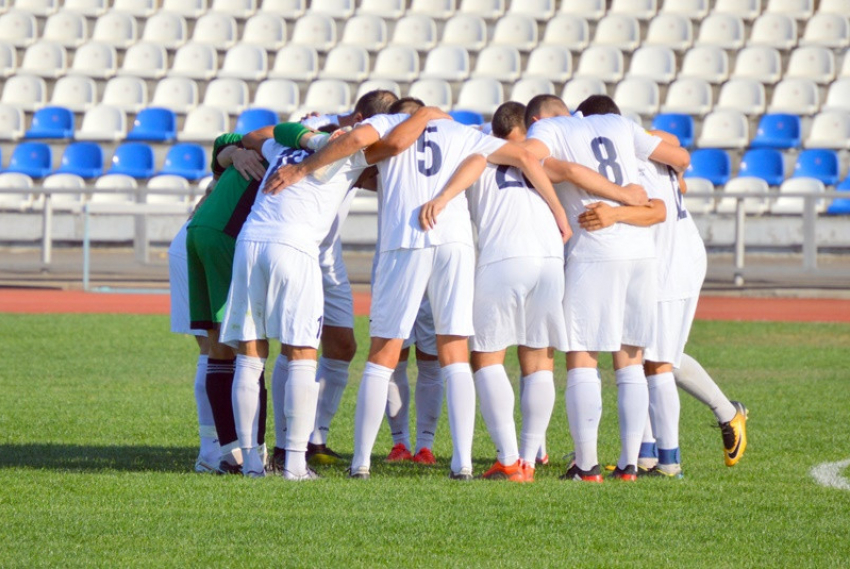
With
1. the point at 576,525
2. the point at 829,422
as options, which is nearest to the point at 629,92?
the point at 829,422

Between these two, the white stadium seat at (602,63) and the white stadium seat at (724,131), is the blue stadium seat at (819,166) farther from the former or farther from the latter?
the white stadium seat at (602,63)

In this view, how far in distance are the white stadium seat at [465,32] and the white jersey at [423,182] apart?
17.5m

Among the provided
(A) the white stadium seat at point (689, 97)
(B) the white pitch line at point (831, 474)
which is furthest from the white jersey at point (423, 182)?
(A) the white stadium seat at point (689, 97)

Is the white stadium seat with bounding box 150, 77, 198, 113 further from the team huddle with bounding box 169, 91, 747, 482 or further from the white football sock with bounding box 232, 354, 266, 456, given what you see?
the white football sock with bounding box 232, 354, 266, 456

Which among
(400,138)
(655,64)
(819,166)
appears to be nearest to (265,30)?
(655,64)

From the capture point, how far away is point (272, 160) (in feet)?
21.0

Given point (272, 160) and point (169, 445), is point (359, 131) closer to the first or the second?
point (272, 160)

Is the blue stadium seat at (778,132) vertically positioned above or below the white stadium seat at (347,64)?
below

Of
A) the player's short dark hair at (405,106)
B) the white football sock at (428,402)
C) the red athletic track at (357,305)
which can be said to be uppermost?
the player's short dark hair at (405,106)

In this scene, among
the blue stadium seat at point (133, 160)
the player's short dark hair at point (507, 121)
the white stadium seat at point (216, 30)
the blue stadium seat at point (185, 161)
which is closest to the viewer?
the player's short dark hair at point (507, 121)

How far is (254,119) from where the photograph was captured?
2119cm

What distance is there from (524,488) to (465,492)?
0.32 meters

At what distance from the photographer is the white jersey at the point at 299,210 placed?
239 inches

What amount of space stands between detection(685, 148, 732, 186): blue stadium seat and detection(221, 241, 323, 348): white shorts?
49.9ft
